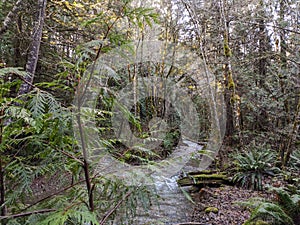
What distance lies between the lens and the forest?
1146 millimetres

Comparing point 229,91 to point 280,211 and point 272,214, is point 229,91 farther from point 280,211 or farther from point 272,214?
point 272,214

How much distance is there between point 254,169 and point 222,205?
167 cm

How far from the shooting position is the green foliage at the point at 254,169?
527cm

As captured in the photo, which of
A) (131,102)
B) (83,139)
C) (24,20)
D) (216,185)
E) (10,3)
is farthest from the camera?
(131,102)

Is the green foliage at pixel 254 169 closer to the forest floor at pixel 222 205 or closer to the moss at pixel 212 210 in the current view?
the forest floor at pixel 222 205

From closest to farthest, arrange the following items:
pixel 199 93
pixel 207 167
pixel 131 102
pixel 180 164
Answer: pixel 180 164 < pixel 207 167 < pixel 131 102 < pixel 199 93

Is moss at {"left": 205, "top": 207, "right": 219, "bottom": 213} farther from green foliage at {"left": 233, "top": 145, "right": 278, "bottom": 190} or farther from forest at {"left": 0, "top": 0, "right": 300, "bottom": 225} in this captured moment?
green foliage at {"left": 233, "top": 145, "right": 278, "bottom": 190}

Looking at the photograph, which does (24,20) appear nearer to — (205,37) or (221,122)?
(205,37)

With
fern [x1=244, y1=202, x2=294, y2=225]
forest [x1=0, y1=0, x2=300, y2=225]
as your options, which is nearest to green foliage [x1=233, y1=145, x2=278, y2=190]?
forest [x1=0, y1=0, x2=300, y2=225]

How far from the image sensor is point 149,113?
428 inches

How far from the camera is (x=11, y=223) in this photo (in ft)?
3.63

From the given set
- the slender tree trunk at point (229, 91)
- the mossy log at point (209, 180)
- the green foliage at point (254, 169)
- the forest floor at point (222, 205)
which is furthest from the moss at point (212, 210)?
the slender tree trunk at point (229, 91)

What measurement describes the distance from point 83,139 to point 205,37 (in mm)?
8851

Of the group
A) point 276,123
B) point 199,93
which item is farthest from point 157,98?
point 276,123
